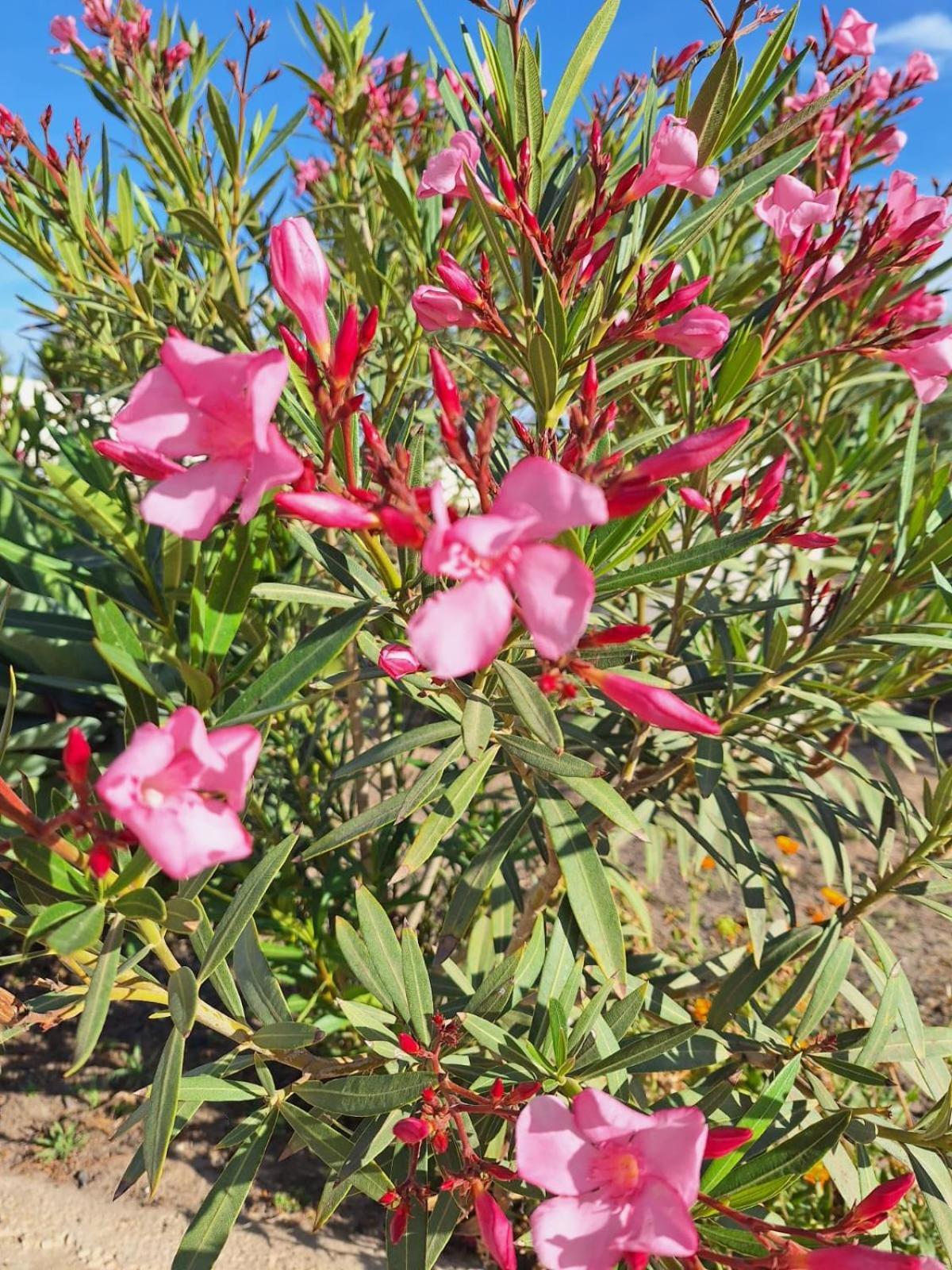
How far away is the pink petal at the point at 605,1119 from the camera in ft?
2.35

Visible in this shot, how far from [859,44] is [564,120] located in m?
1.01

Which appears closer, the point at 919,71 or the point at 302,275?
the point at 302,275

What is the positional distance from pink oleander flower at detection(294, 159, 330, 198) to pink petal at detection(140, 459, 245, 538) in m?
2.41

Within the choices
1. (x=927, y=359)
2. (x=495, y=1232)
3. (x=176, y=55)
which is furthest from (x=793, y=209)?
(x=176, y=55)

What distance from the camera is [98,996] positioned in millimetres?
737

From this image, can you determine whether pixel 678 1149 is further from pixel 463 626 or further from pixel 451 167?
pixel 451 167

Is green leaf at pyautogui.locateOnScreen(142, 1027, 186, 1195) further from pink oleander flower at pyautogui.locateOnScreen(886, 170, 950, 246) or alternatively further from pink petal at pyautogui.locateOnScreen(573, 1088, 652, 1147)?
pink oleander flower at pyautogui.locateOnScreen(886, 170, 950, 246)

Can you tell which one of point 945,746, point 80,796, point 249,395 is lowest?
point 945,746

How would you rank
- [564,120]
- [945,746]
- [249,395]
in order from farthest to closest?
1. [945,746]
2. [564,120]
3. [249,395]

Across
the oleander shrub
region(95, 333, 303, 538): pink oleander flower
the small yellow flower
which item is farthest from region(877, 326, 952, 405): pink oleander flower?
the small yellow flower

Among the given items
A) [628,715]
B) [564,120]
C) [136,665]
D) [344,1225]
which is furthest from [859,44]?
[344,1225]

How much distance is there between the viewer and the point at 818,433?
2.04 meters

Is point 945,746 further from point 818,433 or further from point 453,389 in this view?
point 453,389

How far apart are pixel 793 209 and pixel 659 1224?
1207mm
